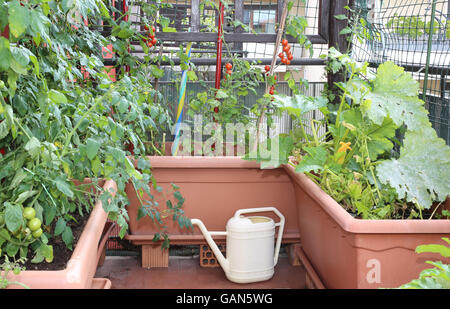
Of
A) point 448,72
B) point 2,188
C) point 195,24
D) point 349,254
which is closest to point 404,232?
point 349,254

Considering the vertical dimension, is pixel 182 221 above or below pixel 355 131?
below

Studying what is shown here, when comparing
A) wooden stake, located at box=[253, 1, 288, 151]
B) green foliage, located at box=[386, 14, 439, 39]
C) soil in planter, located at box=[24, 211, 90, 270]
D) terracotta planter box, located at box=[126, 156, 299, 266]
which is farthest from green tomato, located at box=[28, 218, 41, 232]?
green foliage, located at box=[386, 14, 439, 39]

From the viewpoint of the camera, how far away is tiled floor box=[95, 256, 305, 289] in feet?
5.99

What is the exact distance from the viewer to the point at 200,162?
1946 mm

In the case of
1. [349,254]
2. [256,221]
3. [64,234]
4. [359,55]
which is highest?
[359,55]

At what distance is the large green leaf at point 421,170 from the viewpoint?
4.55 ft

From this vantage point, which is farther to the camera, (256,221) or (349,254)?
(256,221)

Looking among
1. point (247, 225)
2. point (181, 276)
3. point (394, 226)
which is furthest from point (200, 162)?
point (394, 226)

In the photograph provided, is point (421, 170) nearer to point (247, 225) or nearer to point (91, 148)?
point (247, 225)

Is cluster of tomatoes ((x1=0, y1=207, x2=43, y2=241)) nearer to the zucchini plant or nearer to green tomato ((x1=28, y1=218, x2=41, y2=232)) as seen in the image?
green tomato ((x1=28, y1=218, x2=41, y2=232))

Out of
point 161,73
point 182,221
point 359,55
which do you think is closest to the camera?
point 182,221

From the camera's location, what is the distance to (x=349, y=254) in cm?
133
